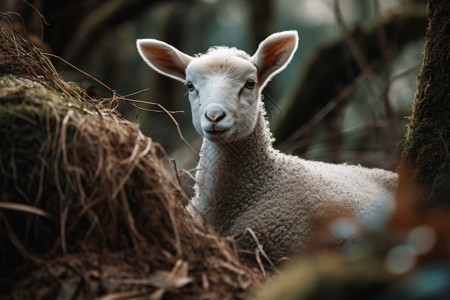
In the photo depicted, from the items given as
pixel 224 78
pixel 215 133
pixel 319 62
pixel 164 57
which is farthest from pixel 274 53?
pixel 319 62

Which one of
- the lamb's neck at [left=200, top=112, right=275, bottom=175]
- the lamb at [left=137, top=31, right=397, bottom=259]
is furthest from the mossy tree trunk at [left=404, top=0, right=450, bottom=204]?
the lamb's neck at [left=200, top=112, right=275, bottom=175]

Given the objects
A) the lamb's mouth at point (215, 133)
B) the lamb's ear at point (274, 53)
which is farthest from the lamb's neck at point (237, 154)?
the lamb's ear at point (274, 53)

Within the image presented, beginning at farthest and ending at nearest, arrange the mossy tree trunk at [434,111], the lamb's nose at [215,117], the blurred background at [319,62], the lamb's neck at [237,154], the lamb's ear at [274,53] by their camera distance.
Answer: the blurred background at [319,62] → the lamb's ear at [274,53] → the lamb's neck at [237,154] → the lamb's nose at [215,117] → the mossy tree trunk at [434,111]

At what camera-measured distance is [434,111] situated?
2584 mm

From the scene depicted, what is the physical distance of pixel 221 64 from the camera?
3.29 metres

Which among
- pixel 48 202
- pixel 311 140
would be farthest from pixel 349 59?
pixel 48 202

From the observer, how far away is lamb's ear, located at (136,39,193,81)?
356 centimetres

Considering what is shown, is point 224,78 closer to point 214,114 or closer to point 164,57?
point 214,114

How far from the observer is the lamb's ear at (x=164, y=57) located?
3559 millimetres

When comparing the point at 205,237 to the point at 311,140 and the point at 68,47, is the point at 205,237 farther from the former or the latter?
the point at 68,47

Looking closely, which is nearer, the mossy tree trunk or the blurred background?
the mossy tree trunk

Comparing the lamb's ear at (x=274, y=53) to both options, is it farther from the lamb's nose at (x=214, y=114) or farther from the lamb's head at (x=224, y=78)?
the lamb's nose at (x=214, y=114)

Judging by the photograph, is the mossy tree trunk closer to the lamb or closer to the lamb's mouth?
the lamb

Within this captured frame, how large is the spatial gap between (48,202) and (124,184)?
298 mm
